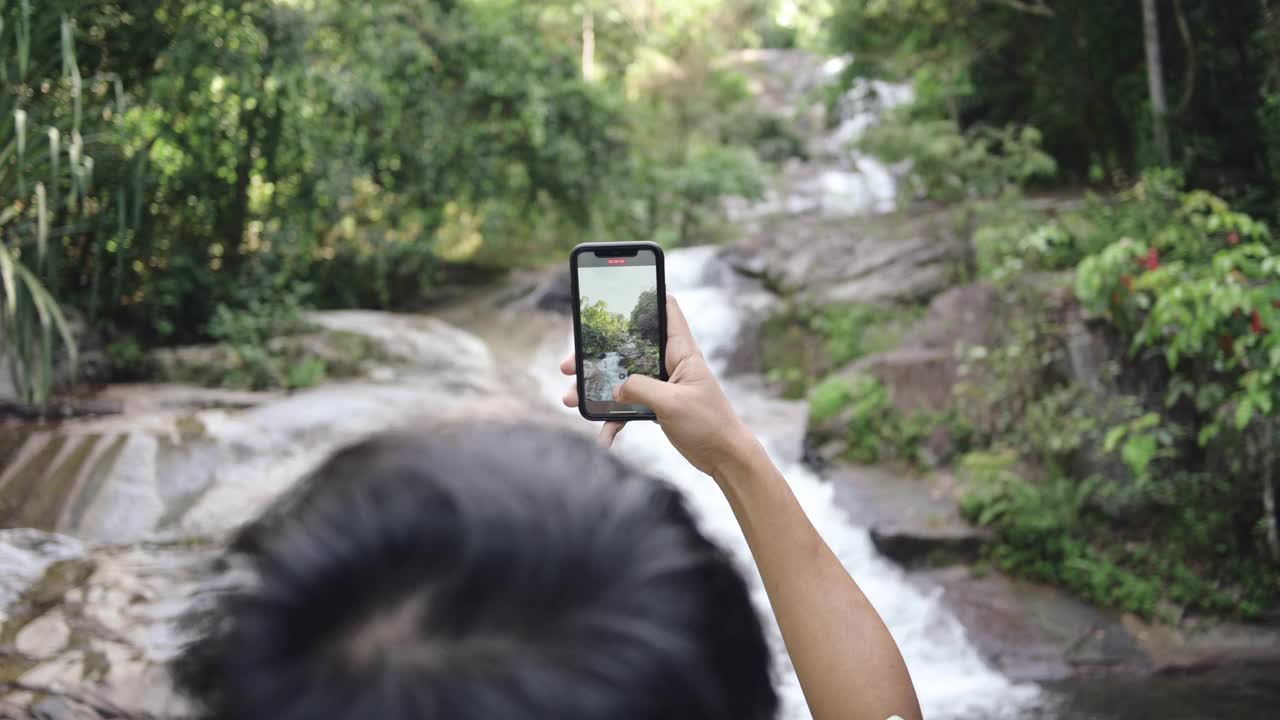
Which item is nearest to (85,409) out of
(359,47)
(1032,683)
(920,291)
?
(359,47)

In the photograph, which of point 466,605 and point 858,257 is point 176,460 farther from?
point 858,257

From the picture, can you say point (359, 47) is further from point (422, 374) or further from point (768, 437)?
point (768, 437)

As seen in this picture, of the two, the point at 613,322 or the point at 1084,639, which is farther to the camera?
the point at 1084,639

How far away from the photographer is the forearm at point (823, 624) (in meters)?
0.87

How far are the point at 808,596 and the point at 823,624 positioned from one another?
0.09 feet

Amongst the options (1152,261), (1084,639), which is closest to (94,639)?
(1084,639)

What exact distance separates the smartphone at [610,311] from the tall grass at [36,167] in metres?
4.33

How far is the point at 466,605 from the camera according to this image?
1.83ft

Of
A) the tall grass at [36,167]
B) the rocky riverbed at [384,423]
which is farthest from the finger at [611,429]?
the tall grass at [36,167]

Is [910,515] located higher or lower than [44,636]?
lower

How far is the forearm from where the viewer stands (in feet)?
2.86

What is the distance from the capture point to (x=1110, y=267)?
17.1ft

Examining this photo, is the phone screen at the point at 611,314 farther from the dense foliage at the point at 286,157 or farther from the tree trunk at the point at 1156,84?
the tree trunk at the point at 1156,84

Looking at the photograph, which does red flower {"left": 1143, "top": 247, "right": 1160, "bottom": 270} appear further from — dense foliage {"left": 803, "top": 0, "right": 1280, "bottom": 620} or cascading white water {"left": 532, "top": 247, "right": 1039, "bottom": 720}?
cascading white water {"left": 532, "top": 247, "right": 1039, "bottom": 720}
